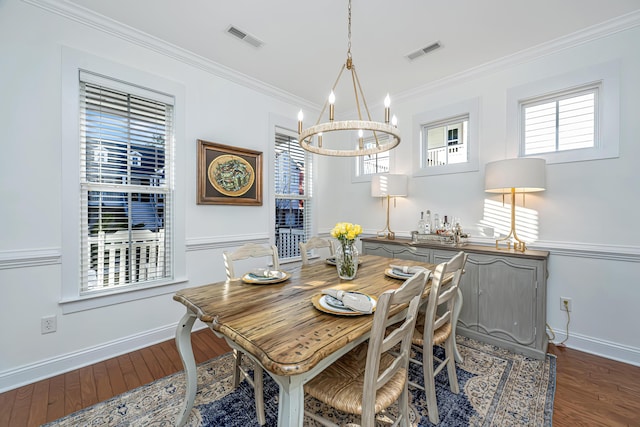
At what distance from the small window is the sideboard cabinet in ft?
3.60

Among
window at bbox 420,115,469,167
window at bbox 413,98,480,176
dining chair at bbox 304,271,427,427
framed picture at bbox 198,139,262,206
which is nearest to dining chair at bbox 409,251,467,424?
dining chair at bbox 304,271,427,427

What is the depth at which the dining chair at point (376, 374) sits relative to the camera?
1048mm

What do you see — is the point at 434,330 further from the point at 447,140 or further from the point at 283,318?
the point at 447,140

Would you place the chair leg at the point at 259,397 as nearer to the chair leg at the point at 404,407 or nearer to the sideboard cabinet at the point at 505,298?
the chair leg at the point at 404,407

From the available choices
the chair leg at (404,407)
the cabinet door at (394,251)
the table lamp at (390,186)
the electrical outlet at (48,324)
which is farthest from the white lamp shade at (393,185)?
the electrical outlet at (48,324)

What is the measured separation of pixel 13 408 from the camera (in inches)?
66.5

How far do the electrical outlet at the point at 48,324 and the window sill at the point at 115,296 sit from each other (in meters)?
0.08

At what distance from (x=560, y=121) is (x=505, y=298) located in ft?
6.00

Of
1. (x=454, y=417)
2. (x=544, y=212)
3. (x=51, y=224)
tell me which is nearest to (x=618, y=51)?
(x=544, y=212)

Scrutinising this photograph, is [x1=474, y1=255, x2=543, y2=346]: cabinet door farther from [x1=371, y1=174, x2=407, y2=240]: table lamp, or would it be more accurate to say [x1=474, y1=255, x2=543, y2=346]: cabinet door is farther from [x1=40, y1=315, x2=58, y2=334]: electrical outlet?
[x1=40, y1=315, x2=58, y2=334]: electrical outlet

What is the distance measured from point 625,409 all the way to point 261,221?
11.3 feet

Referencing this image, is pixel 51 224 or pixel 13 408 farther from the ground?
pixel 51 224

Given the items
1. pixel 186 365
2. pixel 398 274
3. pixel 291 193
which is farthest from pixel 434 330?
pixel 291 193

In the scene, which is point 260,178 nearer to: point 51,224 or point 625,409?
point 51,224
